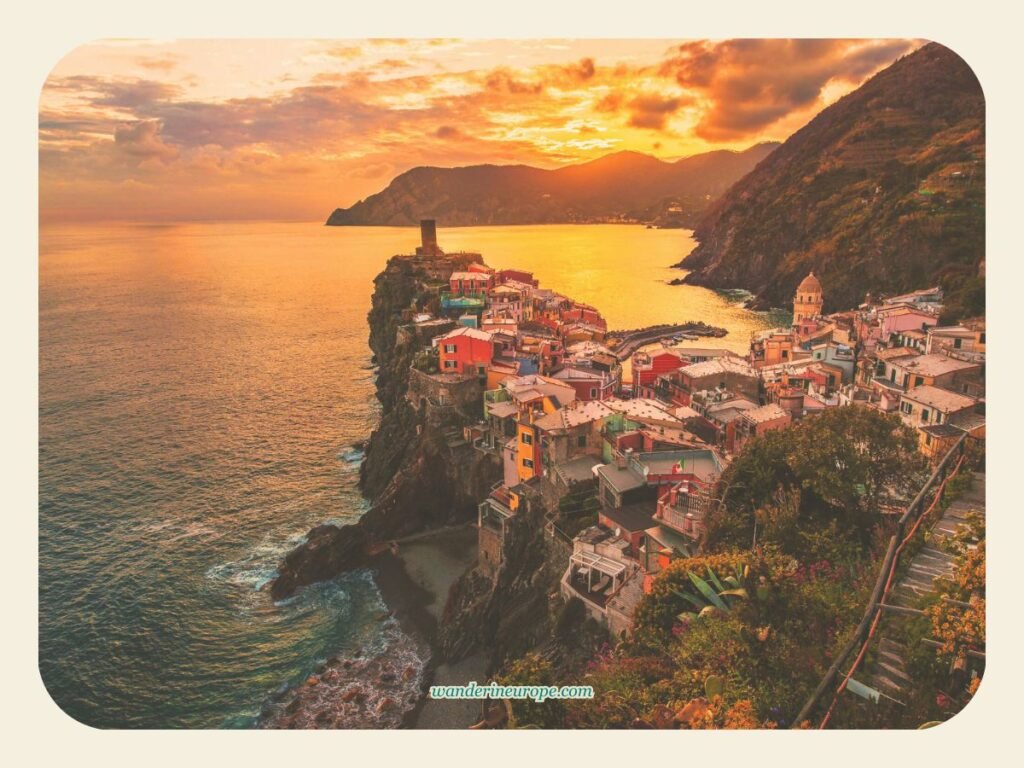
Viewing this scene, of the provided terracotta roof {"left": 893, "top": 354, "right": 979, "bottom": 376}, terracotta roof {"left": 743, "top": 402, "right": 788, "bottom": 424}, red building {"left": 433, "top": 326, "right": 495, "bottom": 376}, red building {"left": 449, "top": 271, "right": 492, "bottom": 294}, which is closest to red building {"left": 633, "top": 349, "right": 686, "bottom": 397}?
terracotta roof {"left": 743, "top": 402, "right": 788, "bottom": 424}

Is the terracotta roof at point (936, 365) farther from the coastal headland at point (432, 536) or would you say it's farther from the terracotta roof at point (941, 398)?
the coastal headland at point (432, 536)

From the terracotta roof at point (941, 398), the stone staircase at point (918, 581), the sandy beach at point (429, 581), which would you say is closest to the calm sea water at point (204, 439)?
the sandy beach at point (429, 581)

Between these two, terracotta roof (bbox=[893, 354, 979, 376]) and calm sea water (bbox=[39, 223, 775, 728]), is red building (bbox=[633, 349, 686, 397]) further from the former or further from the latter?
terracotta roof (bbox=[893, 354, 979, 376])

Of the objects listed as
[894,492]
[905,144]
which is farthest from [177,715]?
[905,144]

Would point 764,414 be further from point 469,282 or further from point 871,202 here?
point 469,282

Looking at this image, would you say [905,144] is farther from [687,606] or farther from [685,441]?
[687,606]
